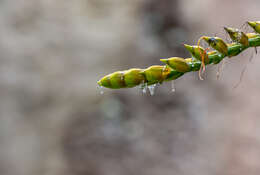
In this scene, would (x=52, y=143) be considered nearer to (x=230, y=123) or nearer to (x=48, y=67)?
(x=48, y=67)

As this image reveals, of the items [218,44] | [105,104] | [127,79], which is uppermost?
[218,44]

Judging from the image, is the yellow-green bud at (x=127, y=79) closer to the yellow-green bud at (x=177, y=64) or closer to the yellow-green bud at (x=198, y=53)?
the yellow-green bud at (x=177, y=64)

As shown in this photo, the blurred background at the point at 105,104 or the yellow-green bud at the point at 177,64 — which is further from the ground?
the yellow-green bud at the point at 177,64

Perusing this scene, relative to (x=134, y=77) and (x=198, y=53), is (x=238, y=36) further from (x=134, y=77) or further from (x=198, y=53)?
(x=134, y=77)

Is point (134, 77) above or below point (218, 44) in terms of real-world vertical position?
below

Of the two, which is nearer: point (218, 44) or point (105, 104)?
point (218, 44)

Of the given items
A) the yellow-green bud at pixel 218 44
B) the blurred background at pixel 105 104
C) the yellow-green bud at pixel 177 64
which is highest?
the yellow-green bud at pixel 218 44

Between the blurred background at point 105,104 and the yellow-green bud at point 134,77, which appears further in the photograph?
the blurred background at point 105,104

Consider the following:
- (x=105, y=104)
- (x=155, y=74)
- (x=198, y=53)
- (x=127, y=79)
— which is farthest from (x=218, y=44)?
(x=105, y=104)


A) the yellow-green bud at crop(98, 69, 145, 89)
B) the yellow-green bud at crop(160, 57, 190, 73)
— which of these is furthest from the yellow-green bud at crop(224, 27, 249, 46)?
the yellow-green bud at crop(98, 69, 145, 89)

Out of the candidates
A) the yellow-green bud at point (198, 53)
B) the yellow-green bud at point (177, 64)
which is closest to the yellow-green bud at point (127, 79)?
the yellow-green bud at point (177, 64)
